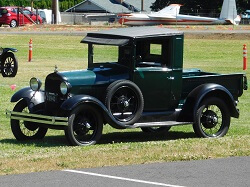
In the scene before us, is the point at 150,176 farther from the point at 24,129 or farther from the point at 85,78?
the point at 24,129

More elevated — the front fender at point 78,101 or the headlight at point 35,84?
the headlight at point 35,84

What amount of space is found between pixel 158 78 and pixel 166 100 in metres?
0.40

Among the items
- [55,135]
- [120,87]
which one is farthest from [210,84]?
[55,135]

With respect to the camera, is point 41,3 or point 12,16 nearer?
point 12,16

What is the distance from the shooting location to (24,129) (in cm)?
1290

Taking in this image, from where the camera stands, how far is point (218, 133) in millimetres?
12883

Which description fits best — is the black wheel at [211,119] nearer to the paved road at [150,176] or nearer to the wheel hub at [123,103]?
the wheel hub at [123,103]

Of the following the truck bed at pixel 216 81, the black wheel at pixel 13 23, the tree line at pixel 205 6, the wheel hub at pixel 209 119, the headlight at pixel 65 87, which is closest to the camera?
the headlight at pixel 65 87

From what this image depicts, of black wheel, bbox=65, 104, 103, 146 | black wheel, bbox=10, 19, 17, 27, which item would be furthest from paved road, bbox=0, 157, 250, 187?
black wheel, bbox=10, 19, 17, 27

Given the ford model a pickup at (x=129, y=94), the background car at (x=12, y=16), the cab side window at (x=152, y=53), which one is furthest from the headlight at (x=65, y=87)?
the background car at (x=12, y=16)

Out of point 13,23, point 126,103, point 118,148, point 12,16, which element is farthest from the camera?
point 13,23

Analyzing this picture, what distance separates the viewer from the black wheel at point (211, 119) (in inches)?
496

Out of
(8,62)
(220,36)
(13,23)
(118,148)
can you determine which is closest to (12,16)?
(13,23)

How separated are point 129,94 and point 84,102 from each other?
0.86 m
